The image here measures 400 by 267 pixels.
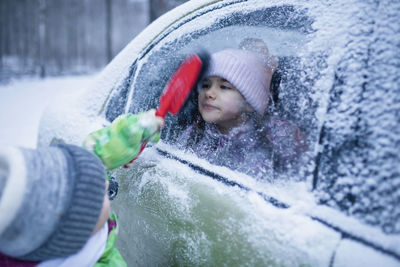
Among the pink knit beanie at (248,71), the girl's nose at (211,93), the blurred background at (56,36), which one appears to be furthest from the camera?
the blurred background at (56,36)

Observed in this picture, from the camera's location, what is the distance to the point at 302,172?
0.90 meters

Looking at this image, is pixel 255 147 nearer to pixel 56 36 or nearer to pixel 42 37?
pixel 42 37

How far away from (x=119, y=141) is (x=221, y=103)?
620mm

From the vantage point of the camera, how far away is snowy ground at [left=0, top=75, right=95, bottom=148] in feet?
15.7

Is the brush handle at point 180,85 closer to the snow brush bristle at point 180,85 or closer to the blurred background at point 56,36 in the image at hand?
the snow brush bristle at point 180,85

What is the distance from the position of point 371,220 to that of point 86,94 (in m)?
1.88

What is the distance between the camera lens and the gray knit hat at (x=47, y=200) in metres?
0.76

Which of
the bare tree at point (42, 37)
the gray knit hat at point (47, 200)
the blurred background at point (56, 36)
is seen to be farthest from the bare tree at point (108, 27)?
the gray knit hat at point (47, 200)

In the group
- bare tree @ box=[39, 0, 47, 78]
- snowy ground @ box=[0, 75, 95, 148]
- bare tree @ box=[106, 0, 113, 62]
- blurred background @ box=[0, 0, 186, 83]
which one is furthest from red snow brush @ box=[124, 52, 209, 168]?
bare tree @ box=[106, 0, 113, 62]

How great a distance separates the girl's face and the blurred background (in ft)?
32.8

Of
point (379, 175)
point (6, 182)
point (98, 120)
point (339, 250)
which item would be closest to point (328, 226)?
point (339, 250)

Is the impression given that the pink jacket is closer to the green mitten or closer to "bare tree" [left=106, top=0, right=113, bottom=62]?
the green mitten

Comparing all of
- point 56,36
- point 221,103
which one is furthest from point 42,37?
point 221,103

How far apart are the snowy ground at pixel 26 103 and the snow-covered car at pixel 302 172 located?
202 cm
